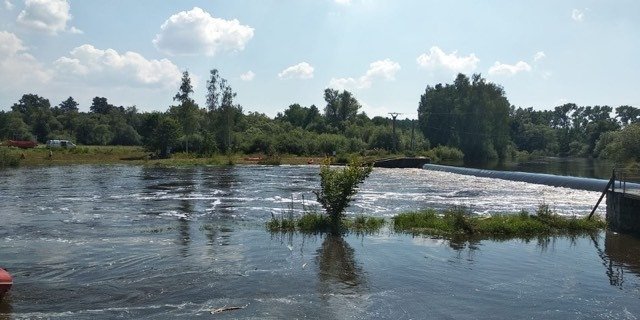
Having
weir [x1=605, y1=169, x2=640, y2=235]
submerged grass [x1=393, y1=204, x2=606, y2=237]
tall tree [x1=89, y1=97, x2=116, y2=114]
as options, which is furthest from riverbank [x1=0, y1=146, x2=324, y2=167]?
tall tree [x1=89, y1=97, x2=116, y2=114]

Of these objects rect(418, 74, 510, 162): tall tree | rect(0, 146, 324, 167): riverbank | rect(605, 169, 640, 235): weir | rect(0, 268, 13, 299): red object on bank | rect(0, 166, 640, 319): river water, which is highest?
rect(418, 74, 510, 162): tall tree

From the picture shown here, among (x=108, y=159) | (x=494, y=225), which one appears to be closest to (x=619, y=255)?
(x=494, y=225)

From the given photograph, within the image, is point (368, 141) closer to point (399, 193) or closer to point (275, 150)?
point (275, 150)

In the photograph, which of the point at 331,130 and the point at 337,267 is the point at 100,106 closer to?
the point at 331,130

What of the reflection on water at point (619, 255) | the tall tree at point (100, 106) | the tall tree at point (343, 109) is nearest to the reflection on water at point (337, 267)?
the reflection on water at point (619, 255)

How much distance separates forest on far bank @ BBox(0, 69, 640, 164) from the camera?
79.7 m

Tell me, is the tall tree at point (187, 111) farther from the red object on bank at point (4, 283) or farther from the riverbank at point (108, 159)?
the red object on bank at point (4, 283)

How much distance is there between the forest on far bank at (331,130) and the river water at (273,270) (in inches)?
1959

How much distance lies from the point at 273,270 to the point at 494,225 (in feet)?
34.0

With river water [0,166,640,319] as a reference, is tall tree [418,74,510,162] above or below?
above

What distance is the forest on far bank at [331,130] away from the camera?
79688mm

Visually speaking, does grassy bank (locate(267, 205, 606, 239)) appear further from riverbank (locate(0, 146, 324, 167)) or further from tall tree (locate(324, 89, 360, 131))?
tall tree (locate(324, 89, 360, 131))

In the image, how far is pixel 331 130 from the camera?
392 feet

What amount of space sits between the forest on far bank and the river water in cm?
4977
